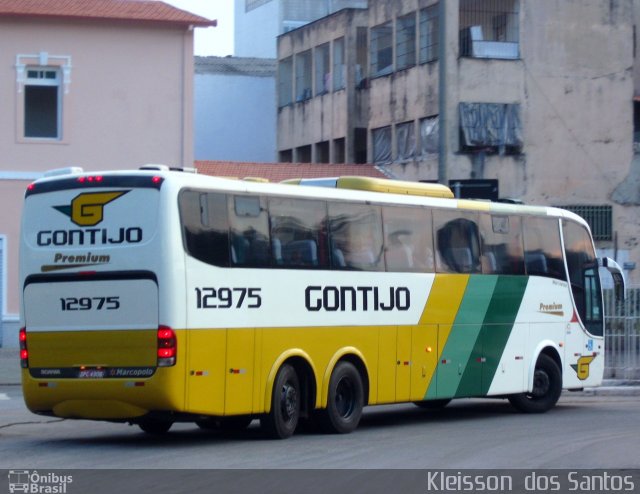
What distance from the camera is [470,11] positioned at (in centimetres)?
4338

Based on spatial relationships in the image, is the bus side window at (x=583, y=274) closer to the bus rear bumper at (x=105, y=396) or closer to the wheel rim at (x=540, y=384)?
the wheel rim at (x=540, y=384)

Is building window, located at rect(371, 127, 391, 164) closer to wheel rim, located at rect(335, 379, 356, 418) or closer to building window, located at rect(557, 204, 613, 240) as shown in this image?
building window, located at rect(557, 204, 613, 240)

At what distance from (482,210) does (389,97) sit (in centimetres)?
2699

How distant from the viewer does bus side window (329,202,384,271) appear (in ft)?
55.1

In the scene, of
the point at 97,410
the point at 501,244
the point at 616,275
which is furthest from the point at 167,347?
the point at 616,275

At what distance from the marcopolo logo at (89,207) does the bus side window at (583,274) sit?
8996mm

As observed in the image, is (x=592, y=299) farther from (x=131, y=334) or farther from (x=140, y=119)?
(x=140, y=119)

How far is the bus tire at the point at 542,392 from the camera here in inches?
811

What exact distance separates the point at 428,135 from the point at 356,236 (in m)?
26.6

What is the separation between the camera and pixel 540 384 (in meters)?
20.6

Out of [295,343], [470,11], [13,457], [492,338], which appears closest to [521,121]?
[470,11]

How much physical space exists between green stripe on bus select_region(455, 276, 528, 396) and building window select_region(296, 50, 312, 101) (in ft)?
111

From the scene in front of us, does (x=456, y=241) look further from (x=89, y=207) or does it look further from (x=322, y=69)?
(x=322, y=69)

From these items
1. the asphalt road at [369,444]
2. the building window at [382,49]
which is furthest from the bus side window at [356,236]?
the building window at [382,49]
